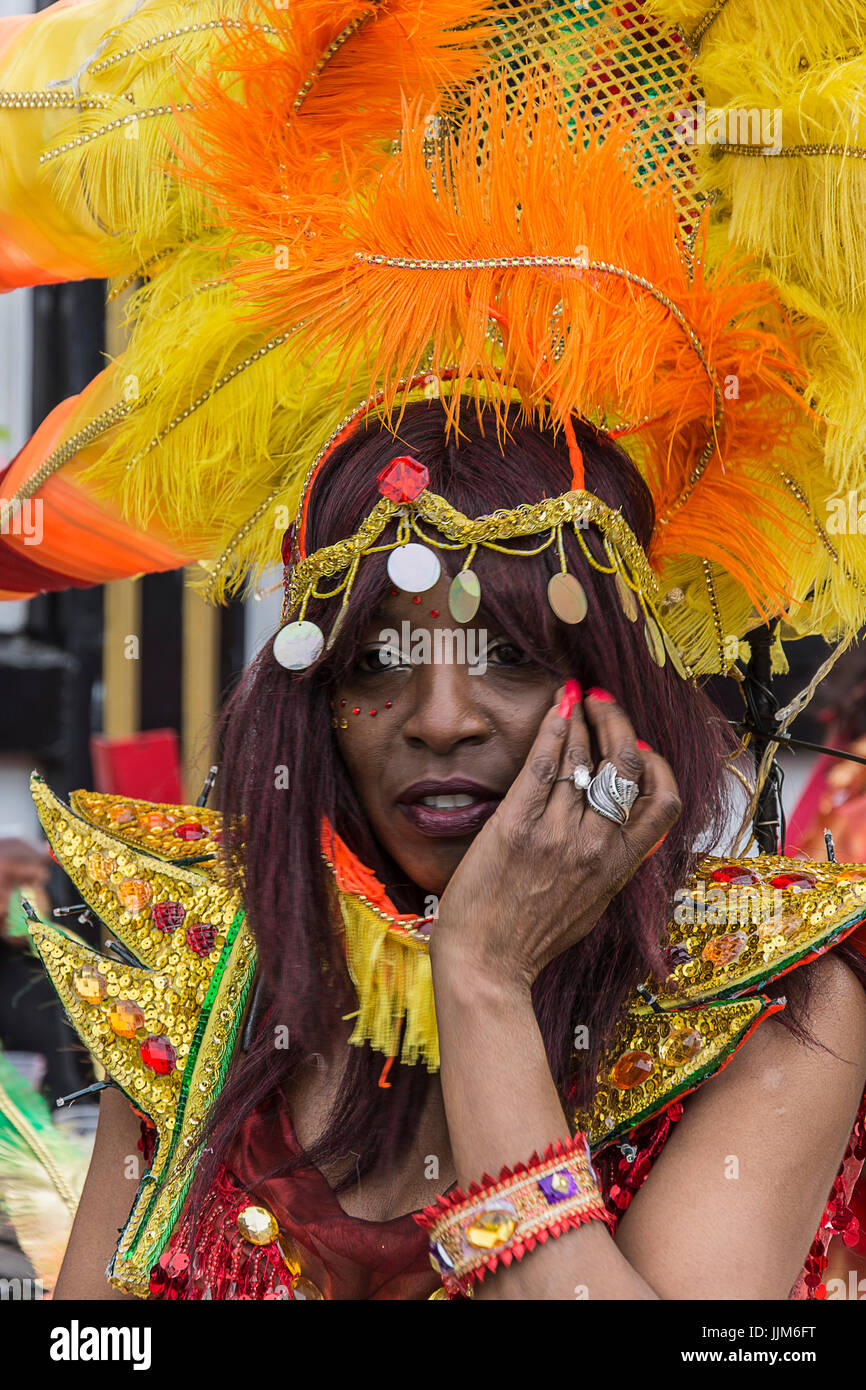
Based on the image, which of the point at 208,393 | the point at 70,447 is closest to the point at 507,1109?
the point at 208,393

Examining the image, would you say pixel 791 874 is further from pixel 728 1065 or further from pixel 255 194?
pixel 255 194

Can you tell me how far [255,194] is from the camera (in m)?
1.76

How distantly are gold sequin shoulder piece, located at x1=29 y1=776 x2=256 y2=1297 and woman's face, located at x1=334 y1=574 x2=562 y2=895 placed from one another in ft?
1.30

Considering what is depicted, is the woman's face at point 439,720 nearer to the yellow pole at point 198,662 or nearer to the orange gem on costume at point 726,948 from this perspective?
the orange gem on costume at point 726,948

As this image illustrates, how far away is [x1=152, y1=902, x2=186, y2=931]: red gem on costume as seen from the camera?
206 centimetres

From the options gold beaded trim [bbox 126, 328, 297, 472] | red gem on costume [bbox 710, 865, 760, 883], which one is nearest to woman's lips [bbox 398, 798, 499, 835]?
red gem on costume [bbox 710, 865, 760, 883]

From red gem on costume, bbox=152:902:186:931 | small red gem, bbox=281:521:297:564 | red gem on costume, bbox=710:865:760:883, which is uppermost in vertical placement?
small red gem, bbox=281:521:297:564

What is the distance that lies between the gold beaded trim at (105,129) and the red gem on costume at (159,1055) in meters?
1.23

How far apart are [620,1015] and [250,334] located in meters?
1.06

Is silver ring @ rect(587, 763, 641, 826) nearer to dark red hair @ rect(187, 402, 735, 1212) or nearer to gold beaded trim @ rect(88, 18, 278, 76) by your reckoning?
dark red hair @ rect(187, 402, 735, 1212)

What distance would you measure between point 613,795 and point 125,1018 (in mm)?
832

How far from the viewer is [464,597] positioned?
65.0 inches

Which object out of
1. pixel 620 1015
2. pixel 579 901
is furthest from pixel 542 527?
pixel 620 1015

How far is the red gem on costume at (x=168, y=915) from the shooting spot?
2.06 meters
